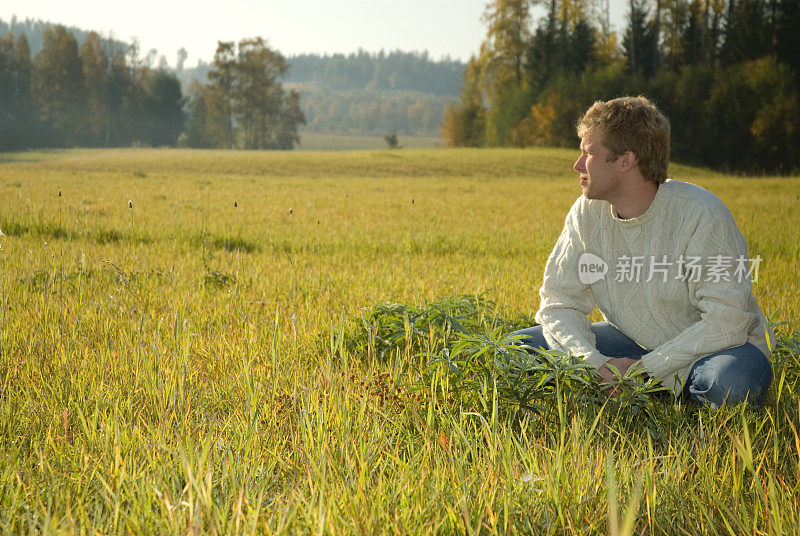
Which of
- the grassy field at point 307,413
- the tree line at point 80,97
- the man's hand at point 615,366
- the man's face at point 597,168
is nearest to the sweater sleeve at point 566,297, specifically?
the man's hand at point 615,366

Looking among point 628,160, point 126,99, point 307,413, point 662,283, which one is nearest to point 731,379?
point 662,283

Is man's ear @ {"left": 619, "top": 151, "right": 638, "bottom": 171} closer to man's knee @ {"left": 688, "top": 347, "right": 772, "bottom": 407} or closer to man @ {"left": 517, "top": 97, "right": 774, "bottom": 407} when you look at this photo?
man @ {"left": 517, "top": 97, "right": 774, "bottom": 407}

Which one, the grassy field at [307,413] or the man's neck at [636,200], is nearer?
the grassy field at [307,413]

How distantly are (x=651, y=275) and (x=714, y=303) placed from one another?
378 mm

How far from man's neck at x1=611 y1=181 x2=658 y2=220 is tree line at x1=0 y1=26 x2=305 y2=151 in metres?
83.8

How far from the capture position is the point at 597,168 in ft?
10.6

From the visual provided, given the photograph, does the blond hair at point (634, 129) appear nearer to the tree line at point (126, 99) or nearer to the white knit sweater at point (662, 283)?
the white knit sweater at point (662, 283)

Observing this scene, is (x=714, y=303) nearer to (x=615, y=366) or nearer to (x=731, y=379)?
(x=731, y=379)

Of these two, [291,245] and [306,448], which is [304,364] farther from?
[291,245]

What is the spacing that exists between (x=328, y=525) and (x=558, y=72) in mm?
55812

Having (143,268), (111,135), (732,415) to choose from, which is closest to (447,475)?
(732,415)

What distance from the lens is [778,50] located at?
46.7 metres

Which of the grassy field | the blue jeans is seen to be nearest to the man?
the blue jeans

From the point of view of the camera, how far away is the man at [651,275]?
3057 millimetres
